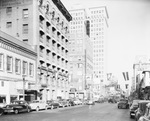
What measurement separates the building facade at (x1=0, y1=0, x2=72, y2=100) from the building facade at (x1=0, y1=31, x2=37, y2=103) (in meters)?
3.69

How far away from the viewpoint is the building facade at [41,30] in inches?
1786

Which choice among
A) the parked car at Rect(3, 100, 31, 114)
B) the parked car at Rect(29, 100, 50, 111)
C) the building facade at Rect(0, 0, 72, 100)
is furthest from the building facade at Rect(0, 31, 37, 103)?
the parked car at Rect(3, 100, 31, 114)

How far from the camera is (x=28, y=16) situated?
45719 millimetres

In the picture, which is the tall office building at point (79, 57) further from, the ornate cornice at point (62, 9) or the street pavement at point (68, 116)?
the street pavement at point (68, 116)

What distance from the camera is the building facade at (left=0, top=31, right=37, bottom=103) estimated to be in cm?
3400

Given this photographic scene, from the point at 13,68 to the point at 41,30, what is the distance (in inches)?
501

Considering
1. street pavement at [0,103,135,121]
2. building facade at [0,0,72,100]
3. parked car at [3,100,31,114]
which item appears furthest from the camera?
building facade at [0,0,72,100]

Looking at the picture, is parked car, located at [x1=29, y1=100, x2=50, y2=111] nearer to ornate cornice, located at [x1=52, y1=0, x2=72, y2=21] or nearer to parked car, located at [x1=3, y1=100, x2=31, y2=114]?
parked car, located at [x1=3, y1=100, x2=31, y2=114]

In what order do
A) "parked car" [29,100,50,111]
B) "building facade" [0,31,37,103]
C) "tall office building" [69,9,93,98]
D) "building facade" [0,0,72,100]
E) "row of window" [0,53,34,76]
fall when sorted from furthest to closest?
"tall office building" [69,9,93,98] < "building facade" [0,0,72,100] < "row of window" [0,53,34,76] < "building facade" [0,31,37,103] < "parked car" [29,100,50,111]

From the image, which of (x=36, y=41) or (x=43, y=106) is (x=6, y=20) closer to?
(x=36, y=41)

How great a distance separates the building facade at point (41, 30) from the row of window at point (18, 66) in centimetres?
318

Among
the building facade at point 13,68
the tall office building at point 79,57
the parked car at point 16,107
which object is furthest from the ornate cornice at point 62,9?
the parked car at point 16,107

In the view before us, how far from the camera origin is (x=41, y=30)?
154 ft

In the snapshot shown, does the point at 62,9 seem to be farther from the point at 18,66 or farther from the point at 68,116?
the point at 68,116
